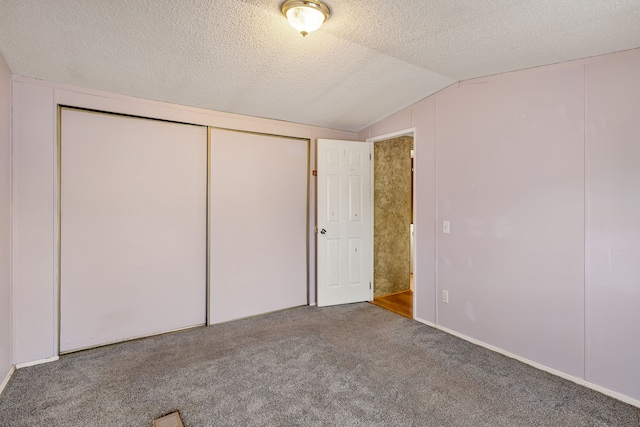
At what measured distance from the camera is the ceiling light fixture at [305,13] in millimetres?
1730

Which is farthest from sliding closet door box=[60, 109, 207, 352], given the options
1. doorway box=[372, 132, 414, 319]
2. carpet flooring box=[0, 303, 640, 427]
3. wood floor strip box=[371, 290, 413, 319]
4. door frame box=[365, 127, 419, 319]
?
doorway box=[372, 132, 414, 319]

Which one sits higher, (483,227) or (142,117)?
(142,117)

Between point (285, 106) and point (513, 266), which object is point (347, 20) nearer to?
point (285, 106)

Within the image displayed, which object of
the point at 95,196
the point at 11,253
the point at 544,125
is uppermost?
the point at 544,125

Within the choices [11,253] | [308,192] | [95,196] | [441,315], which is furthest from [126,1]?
[441,315]

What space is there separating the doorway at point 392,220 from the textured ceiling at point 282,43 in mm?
1531

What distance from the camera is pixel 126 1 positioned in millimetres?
1721

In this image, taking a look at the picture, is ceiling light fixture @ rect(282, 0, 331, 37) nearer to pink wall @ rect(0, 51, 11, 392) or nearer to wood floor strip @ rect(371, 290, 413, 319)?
pink wall @ rect(0, 51, 11, 392)

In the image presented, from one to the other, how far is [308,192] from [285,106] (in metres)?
1.09

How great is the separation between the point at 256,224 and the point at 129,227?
1.25 meters

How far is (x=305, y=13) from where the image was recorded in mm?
1758

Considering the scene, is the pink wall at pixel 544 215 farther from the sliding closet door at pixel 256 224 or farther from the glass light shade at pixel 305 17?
the glass light shade at pixel 305 17

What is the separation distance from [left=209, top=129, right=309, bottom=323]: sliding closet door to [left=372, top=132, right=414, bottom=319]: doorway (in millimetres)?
1129

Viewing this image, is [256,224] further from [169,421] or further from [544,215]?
[544,215]
